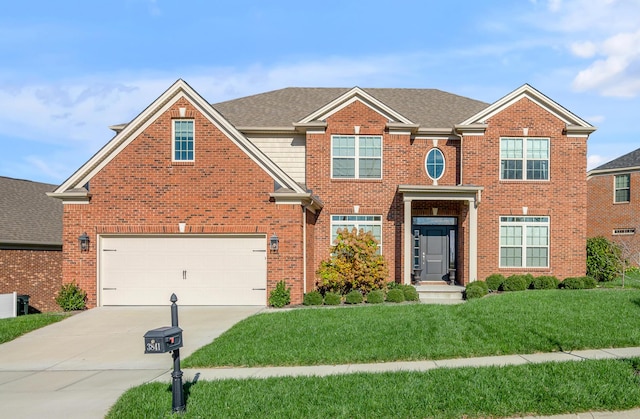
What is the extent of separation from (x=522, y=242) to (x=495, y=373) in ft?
41.9

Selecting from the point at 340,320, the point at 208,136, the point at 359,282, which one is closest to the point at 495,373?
the point at 340,320

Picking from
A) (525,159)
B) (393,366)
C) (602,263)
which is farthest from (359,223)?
(393,366)

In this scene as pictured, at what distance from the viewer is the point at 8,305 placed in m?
16.7

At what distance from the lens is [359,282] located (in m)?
17.0

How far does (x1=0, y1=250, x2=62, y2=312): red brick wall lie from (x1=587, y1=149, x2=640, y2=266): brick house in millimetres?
27925

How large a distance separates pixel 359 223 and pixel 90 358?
Answer: 1103 centimetres

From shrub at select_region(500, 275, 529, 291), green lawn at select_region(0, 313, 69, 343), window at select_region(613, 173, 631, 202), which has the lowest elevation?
green lawn at select_region(0, 313, 69, 343)

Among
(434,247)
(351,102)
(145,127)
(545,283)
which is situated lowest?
(545,283)

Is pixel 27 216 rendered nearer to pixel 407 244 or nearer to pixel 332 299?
pixel 332 299

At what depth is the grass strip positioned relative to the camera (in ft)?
20.7

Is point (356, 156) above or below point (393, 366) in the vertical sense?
above

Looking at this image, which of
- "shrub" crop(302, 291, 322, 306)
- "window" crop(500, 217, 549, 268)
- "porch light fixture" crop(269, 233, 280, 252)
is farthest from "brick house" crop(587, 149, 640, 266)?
"porch light fixture" crop(269, 233, 280, 252)

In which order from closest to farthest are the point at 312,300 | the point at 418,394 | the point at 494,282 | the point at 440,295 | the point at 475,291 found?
the point at 418,394
the point at 312,300
the point at 475,291
the point at 440,295
the point at 494,282

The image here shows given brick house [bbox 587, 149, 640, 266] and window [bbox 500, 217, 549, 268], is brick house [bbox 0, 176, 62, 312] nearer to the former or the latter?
window [bbox 500, 217, 549, 268]
